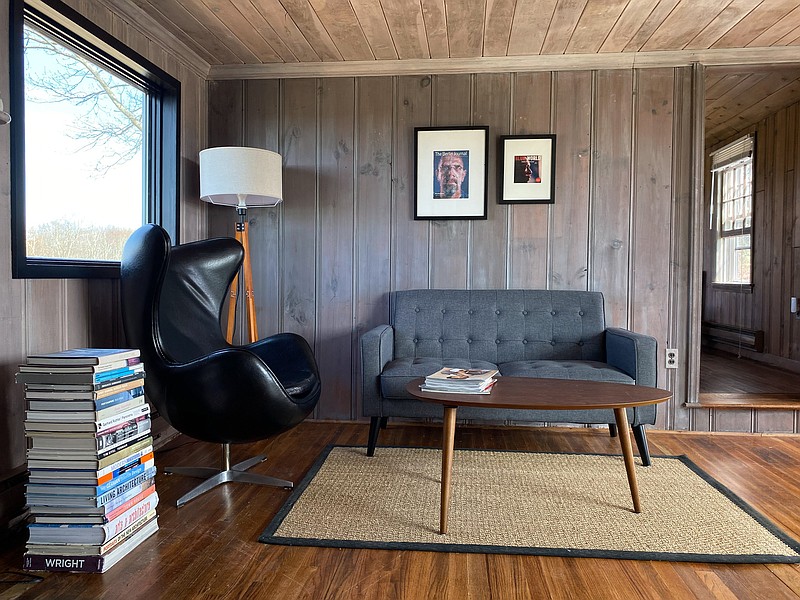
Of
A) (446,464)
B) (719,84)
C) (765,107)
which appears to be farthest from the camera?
(765,107)

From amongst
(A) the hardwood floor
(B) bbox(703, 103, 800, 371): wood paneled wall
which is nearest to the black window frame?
(A) the hardwood floor

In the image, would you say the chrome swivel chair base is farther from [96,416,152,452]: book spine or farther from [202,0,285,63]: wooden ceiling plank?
[202,0,285,63]: wooden ceiling plank

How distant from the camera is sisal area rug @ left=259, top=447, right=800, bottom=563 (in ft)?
6.06

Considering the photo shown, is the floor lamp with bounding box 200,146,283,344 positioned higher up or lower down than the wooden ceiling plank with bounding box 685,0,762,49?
lower down

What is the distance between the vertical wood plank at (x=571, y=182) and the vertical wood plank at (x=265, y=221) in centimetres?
173

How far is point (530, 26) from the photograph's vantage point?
295 cm

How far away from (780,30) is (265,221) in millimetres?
3098


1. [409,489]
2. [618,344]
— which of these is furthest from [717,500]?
[409,489]

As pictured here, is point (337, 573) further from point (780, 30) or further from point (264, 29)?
point (780, 30)

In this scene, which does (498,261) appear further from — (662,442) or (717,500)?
(717,500)

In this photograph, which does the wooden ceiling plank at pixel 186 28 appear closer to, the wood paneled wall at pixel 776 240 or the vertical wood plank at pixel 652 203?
the vertical wood plank at pixel 652 203

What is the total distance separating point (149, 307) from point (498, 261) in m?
2.06

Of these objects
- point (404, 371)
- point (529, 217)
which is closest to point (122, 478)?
point (404, 371)

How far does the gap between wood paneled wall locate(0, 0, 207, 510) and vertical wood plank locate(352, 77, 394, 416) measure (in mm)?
1076
